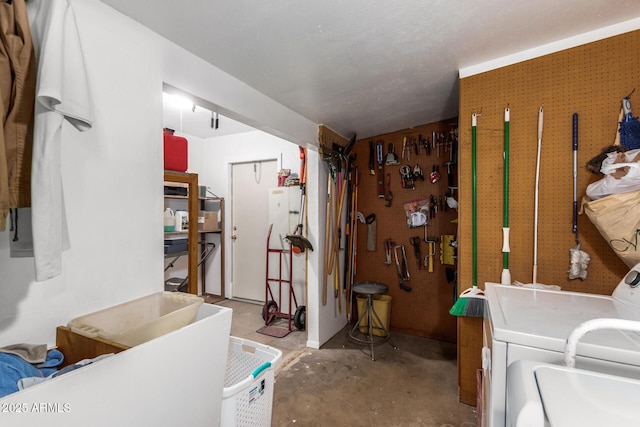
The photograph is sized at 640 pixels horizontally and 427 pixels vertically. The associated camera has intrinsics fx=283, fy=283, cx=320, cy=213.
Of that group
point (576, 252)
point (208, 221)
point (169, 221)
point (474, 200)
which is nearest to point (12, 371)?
point (474, 200)

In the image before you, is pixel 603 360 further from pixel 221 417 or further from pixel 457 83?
pixel 457 83

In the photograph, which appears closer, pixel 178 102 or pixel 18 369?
pixel 18 369

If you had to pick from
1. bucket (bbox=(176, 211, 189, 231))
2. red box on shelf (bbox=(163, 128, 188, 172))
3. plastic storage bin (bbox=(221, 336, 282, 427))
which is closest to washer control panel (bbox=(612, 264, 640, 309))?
plastic storage bin (bbox=(221, 336, 282, 427))

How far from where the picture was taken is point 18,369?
2.78 feet

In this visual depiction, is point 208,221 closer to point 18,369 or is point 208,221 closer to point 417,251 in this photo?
point 417,251

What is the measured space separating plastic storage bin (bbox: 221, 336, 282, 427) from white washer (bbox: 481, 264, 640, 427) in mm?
978

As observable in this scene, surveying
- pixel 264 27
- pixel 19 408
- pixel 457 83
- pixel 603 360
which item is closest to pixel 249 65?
pixel 264 27

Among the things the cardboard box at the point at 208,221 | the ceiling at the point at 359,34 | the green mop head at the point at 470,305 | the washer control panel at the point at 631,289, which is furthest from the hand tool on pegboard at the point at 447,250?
the cardboard box at the point at 208,221

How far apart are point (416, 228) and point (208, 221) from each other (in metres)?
2.98

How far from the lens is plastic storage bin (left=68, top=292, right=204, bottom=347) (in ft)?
3.39

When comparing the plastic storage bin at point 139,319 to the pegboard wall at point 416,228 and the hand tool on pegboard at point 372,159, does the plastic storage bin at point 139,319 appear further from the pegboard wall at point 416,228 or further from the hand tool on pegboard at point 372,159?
the hand tool on pegboard at point 372,159

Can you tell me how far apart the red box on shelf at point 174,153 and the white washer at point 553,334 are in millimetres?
2382

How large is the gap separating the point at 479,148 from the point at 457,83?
1.98ft

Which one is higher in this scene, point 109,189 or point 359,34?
point 359,34
